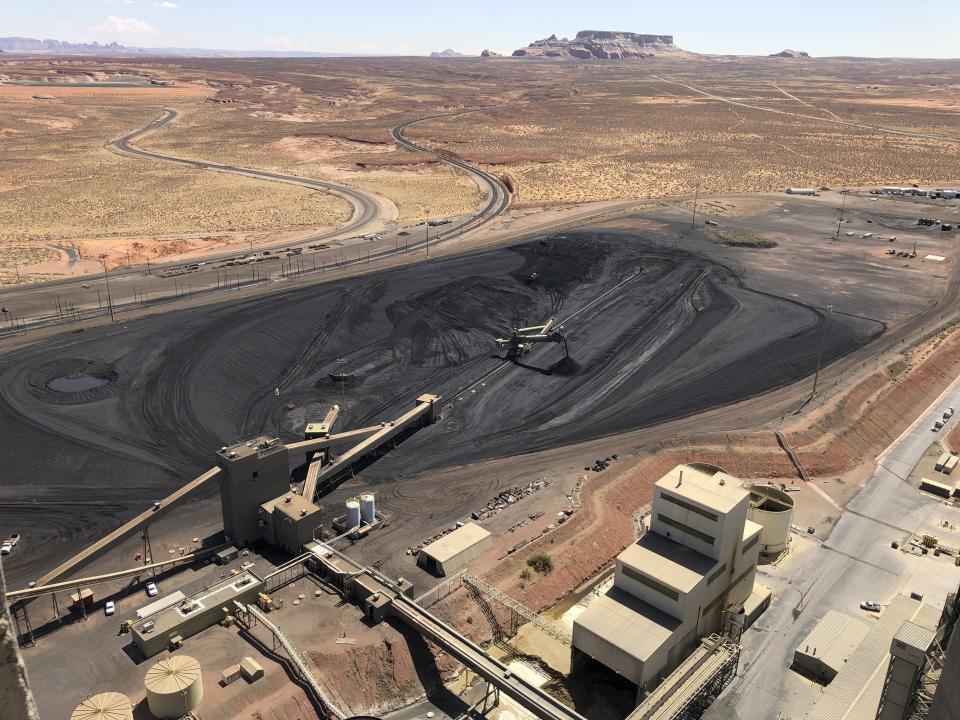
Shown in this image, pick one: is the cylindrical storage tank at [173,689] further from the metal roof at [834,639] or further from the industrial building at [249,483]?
the metal roof at [834,639]

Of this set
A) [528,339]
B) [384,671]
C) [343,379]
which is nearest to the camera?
[384,671]

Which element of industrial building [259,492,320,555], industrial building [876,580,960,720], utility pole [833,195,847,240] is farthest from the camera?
utility pole [833,195,847,240]

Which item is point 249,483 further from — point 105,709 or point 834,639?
point 834,639

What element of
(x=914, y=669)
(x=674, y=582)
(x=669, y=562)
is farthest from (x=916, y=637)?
(x=669, y=562)

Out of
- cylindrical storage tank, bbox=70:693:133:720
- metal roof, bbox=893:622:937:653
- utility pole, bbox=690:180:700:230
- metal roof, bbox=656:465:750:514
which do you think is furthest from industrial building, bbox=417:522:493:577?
utility pole, bbox=690:180:700:230

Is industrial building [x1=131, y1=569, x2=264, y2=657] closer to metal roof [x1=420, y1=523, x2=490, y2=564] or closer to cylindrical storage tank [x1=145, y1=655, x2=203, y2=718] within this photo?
cylindrical storage tank [x1=145, y1=655, x2=203, y2=718]
